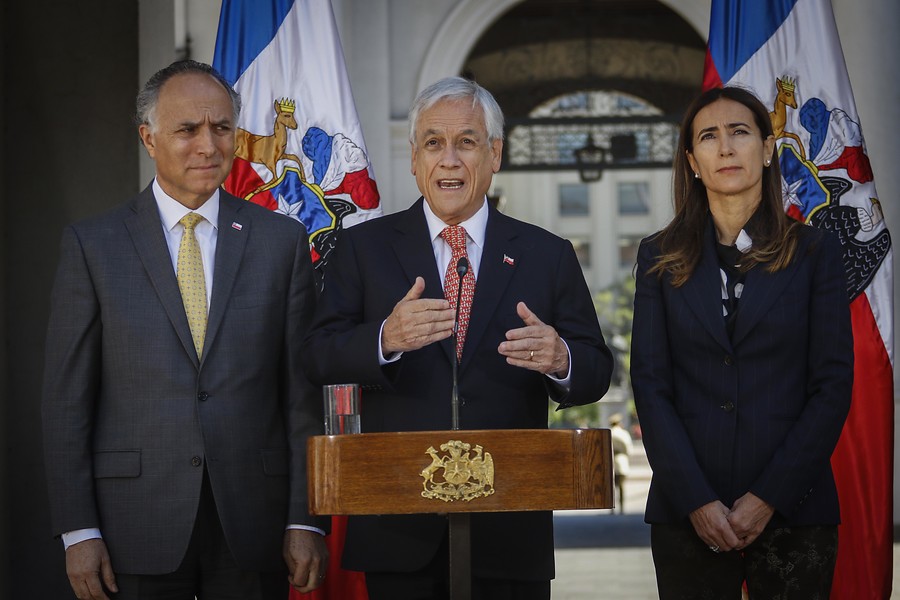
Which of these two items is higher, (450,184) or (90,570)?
(450,184)

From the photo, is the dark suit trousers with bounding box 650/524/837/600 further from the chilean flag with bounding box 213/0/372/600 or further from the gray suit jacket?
the chilean flag with bounding box 213/0/372/600

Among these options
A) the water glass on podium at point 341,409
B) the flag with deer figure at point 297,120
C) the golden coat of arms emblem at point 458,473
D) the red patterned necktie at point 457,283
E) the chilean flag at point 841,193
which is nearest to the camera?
the golden coat of arms emblem at point 458,473

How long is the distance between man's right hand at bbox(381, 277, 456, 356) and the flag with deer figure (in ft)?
5.99

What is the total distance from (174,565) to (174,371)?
1.39 feet

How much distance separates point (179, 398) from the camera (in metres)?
2.55

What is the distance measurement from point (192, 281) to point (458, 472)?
950 millimetres

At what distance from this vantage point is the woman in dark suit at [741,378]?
2.50m

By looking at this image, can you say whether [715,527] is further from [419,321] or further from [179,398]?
[179,398]

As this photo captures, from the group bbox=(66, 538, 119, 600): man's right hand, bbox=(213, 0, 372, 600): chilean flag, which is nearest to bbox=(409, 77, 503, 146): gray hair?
bbox=(66, 538, 119, 600): man's right hand

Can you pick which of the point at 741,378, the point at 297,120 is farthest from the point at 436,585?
the point at 297,120

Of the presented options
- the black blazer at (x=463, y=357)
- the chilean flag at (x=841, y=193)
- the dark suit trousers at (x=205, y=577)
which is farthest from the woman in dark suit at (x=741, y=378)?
the chilean flag at (x=841, y=193)

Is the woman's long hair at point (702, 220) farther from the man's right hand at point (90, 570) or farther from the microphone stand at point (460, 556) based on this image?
the man's right hand at point (90, 570)

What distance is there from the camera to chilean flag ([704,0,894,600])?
12.8 feet

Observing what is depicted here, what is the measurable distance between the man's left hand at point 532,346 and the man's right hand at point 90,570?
39.9 inches
